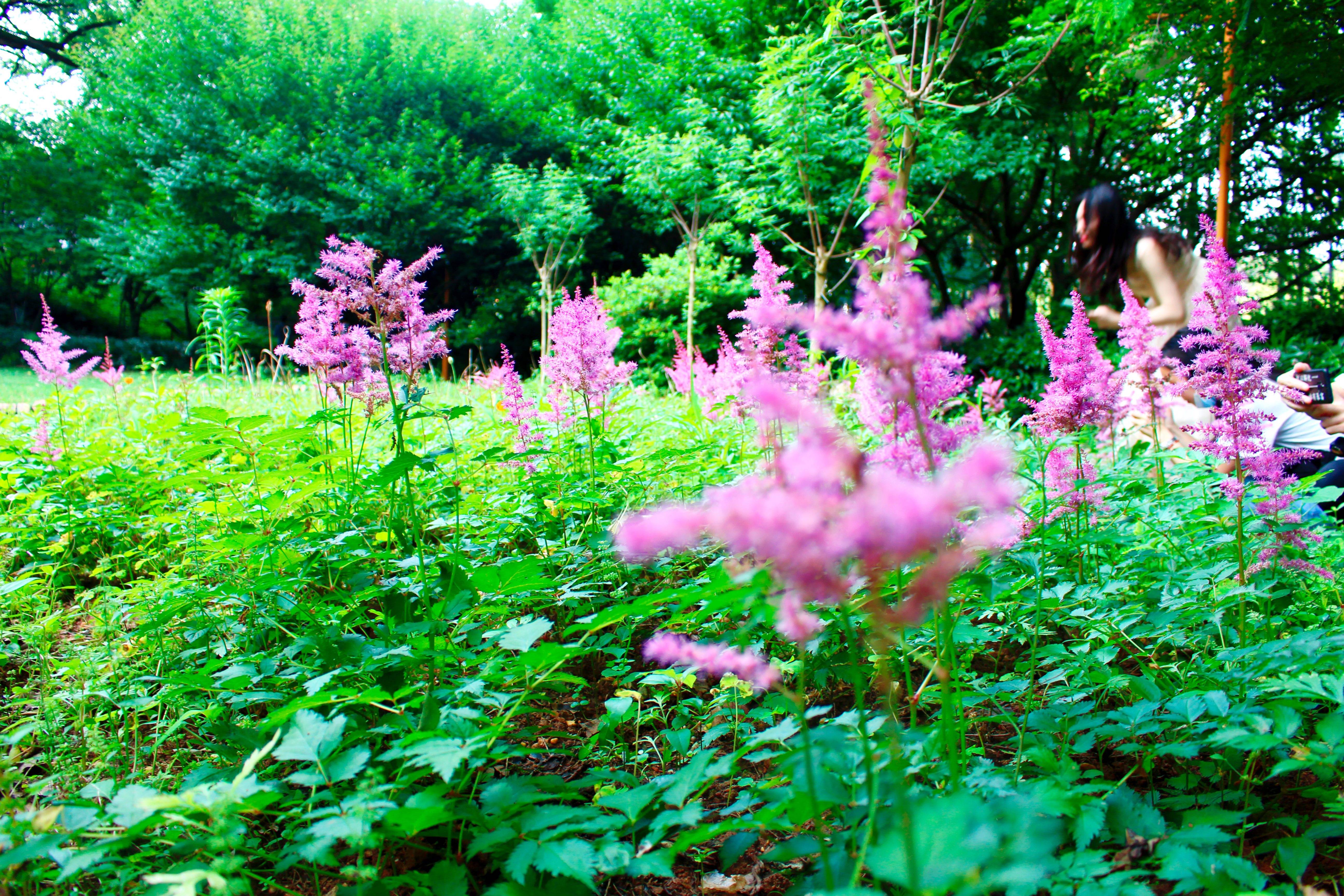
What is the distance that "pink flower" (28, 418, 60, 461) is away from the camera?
3740 millimetres

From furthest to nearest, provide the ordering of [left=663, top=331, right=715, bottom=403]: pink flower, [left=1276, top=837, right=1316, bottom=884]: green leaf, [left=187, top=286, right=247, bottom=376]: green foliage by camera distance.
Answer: [left=187, top=286, right=247, bottom=376]: green foliage, [left=663, top=331, right=715, bottom=403]: pink flower, [left=1276, top=837, right=1316, bottom=884]: green leaf

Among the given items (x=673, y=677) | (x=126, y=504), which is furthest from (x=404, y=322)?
(x=126, y=504)

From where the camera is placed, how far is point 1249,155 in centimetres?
1307

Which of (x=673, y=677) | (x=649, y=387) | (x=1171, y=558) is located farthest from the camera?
(x=649, y=387)

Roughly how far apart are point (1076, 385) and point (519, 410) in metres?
2.24

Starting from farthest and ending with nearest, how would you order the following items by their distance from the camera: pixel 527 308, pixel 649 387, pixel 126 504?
pixel 527 308, pixel 649 387, pixel 126 504

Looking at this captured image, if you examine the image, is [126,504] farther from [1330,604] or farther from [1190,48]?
[1190,48]

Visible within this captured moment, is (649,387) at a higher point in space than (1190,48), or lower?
lower

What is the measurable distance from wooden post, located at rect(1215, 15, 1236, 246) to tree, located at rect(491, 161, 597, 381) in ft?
37.4

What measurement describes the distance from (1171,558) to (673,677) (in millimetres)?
1504

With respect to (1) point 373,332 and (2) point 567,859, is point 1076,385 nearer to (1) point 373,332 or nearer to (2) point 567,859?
(2) point 567,859

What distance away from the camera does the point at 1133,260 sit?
155 inches

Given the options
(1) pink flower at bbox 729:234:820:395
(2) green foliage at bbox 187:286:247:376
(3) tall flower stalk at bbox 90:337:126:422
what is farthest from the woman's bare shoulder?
(2) green foliage at bbox 187:286:247:376

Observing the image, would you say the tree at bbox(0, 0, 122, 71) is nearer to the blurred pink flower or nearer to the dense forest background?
the dense forest background
